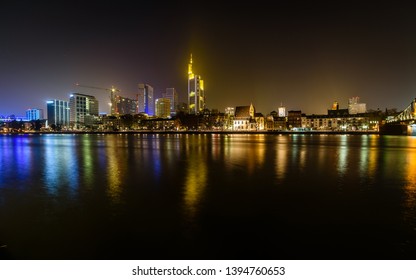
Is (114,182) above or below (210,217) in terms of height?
below

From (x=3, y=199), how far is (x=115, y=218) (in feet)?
26.5

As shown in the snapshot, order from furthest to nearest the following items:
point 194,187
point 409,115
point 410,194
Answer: point 409,115, point 194,187, point 410,194

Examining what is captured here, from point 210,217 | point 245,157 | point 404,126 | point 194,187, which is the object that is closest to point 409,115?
point 404,126

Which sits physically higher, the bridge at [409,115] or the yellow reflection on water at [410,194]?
the bridge at [409,115]

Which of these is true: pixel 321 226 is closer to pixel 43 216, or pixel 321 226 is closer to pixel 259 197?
pixel 259 197

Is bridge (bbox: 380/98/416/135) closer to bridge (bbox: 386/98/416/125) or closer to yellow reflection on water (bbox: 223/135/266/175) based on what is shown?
bridge (bbox: 386/98/416/125)

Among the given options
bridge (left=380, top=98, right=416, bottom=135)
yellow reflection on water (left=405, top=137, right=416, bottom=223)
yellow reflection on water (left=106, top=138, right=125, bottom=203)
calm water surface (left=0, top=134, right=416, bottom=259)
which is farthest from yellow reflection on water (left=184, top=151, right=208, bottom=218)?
bridge (left=380, top=98, right=416, bottom=135)

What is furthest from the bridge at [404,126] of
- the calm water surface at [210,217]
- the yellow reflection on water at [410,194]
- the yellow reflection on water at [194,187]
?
the yellow reflection on water at [194,187]

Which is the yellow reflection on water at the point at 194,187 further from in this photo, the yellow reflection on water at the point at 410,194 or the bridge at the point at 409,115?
the bridge at the point at 409,115

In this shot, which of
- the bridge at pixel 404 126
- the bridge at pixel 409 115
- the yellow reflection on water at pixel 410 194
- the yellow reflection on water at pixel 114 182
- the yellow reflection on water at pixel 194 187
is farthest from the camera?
the bridge at pixel 404 126

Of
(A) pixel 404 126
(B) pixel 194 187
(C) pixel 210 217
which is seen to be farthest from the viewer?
(A) pixel 404 126

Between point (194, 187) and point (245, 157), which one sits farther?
point (245, 157)

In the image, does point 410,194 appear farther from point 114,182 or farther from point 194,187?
point 114,182

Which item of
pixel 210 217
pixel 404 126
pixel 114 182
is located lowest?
pixel 114 182
